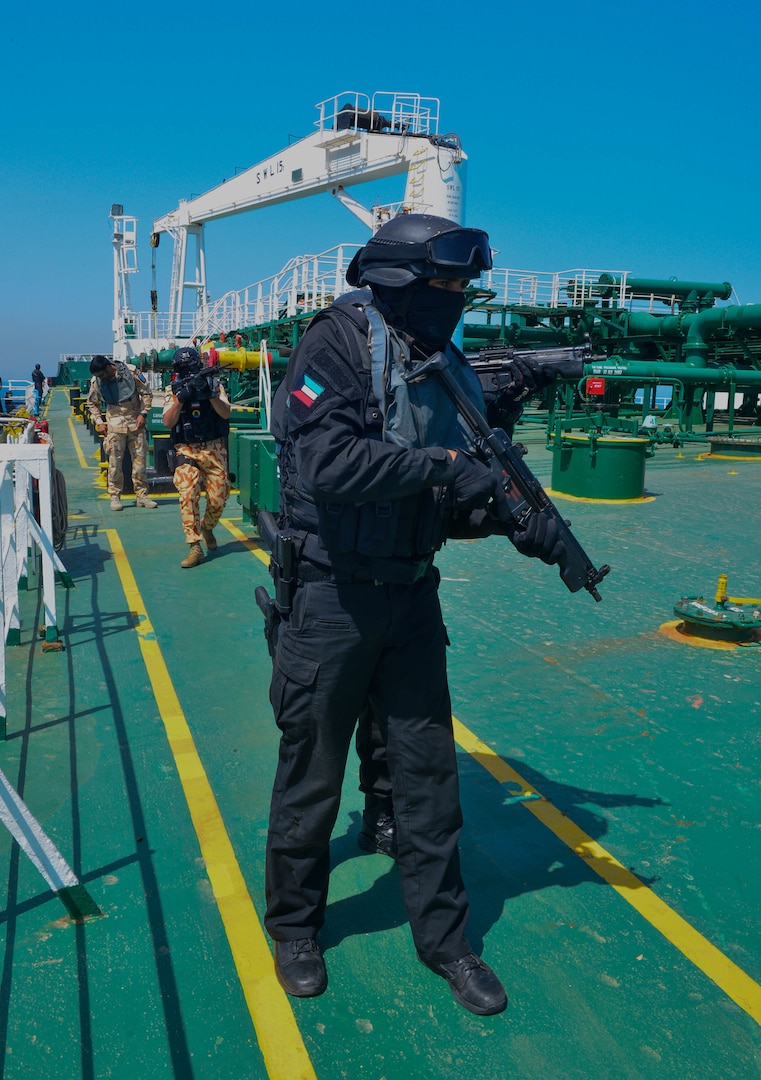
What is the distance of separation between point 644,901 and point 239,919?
138 cm

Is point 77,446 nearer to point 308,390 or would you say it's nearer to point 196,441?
point 196,441

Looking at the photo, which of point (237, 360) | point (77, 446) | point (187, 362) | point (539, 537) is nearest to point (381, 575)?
point (539, 537)

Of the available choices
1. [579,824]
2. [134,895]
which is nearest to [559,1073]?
[579,824]

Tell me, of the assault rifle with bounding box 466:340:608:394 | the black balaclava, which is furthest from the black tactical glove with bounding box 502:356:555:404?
the black balaclava

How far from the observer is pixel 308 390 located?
2275mm

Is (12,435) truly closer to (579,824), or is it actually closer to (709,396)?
(579,824)

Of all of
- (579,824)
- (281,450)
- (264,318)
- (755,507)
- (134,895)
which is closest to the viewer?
(281,450)

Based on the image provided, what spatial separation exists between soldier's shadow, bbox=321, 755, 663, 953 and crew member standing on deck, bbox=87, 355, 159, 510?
7.62m

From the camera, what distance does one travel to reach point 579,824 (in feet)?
11.0

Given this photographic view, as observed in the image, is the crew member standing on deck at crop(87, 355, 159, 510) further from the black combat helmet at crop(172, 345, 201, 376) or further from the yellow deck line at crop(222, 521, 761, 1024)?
the yellow deck line at crop(222, 521, 761, 1024)

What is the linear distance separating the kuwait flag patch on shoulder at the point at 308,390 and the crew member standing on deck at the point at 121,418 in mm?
7974

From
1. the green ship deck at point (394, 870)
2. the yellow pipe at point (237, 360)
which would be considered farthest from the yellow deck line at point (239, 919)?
the yellow pipe at point (237, 360)

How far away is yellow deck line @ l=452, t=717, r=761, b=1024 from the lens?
2455 mm

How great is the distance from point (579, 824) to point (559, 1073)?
4.13 ft
